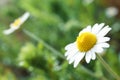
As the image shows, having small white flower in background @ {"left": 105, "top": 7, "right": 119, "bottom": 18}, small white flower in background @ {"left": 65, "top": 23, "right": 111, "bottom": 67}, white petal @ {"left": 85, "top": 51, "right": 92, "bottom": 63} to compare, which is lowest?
white petal @ {"left": 85, "top": 51, "right": 92, "bottom": 63}

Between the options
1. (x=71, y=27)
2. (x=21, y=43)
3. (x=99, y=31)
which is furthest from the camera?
(x=21, y=43)

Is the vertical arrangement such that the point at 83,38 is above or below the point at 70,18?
below

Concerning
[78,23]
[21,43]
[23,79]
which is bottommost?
[23,79]

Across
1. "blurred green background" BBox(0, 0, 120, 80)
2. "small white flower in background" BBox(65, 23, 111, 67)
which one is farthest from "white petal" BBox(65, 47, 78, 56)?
"blurred green background" BBox(0, 0, 120, 80)

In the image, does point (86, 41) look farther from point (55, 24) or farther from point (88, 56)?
point (55, 24)

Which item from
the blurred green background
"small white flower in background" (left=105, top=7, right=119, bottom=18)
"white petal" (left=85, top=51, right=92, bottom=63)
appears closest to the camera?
"white petal" (left=85, top=51, right=92, bottom=63)

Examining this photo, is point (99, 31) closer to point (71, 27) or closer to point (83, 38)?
point (83, 38)

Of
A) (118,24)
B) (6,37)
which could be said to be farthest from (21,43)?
(118,24)

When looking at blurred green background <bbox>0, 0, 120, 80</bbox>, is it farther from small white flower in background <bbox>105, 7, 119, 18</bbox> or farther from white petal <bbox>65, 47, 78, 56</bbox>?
white petal <bbox>65, 47, 78, 56</bbox>
